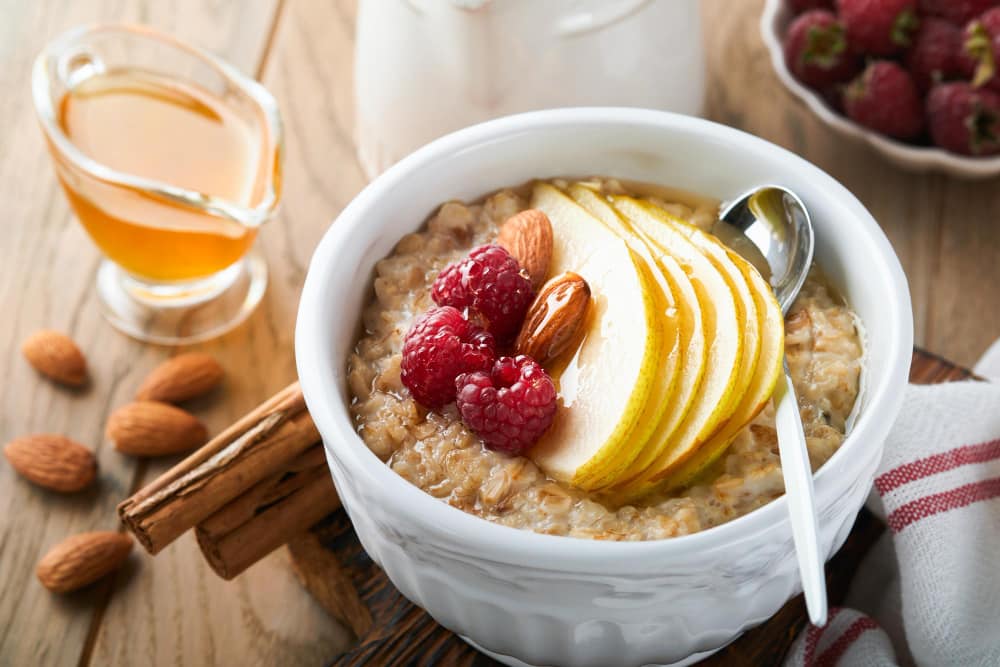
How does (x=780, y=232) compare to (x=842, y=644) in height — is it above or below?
above

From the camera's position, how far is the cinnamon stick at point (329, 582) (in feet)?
4.52

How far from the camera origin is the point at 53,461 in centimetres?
160

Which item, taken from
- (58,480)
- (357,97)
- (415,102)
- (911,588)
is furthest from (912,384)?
(58,480)

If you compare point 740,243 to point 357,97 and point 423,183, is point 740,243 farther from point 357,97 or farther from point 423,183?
point 357,97

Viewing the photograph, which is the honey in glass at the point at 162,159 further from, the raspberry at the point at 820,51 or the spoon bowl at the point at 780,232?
the raspberry at the point at 820,51

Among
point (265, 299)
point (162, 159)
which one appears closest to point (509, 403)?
point (265, 299)

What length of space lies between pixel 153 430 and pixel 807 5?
130cm

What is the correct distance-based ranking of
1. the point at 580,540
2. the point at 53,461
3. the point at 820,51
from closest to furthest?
the point at 580,540
the point at 53,461
the point at 820,51

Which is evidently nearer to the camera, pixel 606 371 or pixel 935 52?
pixel 606 371

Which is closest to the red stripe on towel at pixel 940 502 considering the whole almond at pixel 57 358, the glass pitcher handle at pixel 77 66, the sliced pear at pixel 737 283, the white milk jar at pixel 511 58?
the sliced pear at pixel 737 283

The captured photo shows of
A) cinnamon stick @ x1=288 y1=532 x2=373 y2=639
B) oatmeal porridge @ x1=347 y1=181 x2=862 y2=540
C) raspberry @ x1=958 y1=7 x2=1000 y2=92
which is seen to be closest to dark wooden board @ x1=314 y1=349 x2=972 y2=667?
cinnamon stick @ x1=288 y1=532 x2=373 y2=639

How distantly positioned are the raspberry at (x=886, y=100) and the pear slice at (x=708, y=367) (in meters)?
0.79

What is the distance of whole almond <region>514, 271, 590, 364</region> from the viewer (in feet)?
3.78

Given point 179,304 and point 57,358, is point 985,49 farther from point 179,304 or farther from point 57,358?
point 57,358
